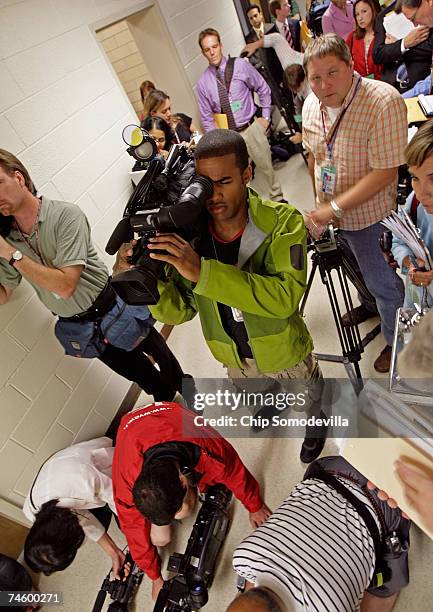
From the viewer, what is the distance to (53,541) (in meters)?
1.57

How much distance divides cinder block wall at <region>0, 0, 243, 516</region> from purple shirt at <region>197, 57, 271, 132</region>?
38.4 inches

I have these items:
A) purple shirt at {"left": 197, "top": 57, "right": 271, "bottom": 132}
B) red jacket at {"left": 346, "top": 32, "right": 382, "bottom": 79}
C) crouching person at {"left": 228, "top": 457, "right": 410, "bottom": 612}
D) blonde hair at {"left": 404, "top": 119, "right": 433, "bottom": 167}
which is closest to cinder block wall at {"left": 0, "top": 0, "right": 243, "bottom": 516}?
purple shirt at {"left": 197, "top": 57, "right": 271, "bottom": 132}

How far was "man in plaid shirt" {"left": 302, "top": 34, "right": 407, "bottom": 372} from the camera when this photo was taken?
1551 millimetres

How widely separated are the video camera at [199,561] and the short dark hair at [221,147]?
5.02ft

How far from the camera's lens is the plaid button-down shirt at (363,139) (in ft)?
5.03

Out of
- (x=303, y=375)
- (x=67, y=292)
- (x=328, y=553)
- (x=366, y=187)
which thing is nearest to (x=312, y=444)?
(x=303, y=375)

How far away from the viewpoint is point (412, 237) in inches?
54.4

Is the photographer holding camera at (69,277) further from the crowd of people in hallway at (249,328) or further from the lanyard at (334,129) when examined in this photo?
the lanyard at (334,129)

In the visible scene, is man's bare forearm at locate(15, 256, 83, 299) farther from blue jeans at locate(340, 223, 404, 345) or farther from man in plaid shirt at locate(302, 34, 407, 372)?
blue jeans at locate(340, 223, 404, 345)

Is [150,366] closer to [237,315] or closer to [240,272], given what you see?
[237,315]

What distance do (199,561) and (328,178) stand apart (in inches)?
70.9

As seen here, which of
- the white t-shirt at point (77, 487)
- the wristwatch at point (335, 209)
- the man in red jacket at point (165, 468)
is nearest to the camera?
the man in red jacket at point (165, 468)

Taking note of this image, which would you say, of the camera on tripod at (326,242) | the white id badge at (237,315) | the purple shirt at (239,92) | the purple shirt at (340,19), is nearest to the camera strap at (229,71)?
the purple shirt at (239,92)

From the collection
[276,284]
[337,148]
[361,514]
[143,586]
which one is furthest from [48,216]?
[143,586]
